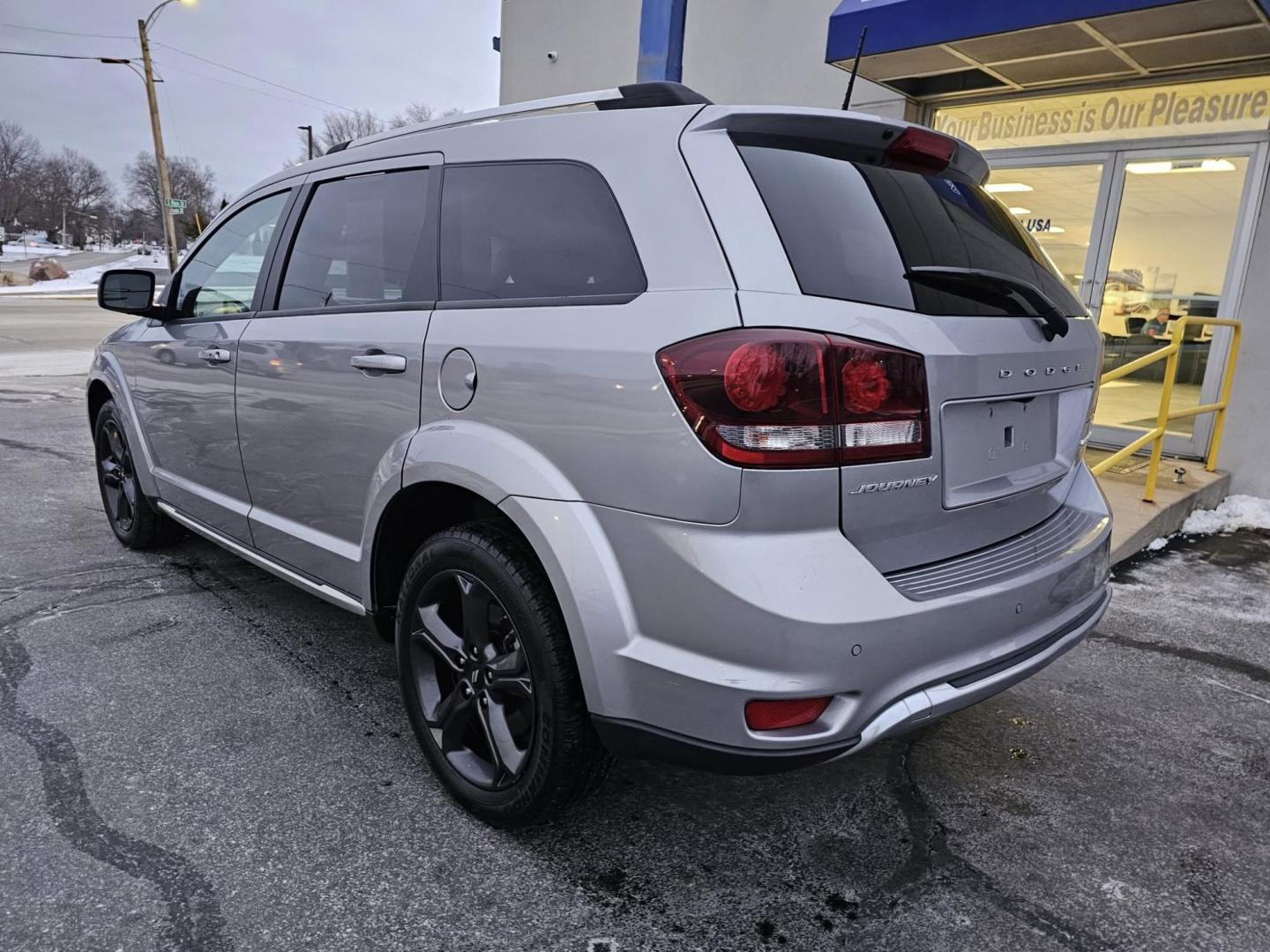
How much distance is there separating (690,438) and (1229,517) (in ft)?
19.9

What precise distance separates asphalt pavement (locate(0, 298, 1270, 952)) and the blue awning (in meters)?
4.46

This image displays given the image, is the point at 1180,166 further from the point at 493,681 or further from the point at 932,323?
the point at 493,681

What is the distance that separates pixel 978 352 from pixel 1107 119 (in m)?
6.97

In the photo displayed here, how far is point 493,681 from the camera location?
2.30m

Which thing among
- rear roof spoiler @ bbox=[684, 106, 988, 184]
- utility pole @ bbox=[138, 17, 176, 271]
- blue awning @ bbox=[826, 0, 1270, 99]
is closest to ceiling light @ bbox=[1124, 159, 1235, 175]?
blue awning @ bbox=[826, 0, 1270, 99]

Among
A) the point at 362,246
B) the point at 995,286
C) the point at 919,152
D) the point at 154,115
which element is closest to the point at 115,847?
the point at 362,246

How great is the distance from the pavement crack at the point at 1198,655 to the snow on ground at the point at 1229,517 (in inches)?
79.0

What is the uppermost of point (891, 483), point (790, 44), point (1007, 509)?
point (790, 44)

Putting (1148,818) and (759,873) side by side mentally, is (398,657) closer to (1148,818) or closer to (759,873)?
(759,873)

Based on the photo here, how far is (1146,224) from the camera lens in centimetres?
750

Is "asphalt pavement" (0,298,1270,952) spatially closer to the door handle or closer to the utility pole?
the door handle

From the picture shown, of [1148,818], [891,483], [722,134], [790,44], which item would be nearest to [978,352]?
[891,483]

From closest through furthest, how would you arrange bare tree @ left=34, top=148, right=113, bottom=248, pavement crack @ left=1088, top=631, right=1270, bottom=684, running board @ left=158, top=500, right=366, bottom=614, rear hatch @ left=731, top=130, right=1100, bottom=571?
rear hatch @ left=731, top=130, right=1100, bottom=571 < running board @ left=158, top=500, right=366, bottom=614 < pavement crack @ left=1088, top=631, right=1270, bottom=684 < bare tree @ left=34, top=148, right=113, bottom=248

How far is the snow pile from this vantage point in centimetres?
600
